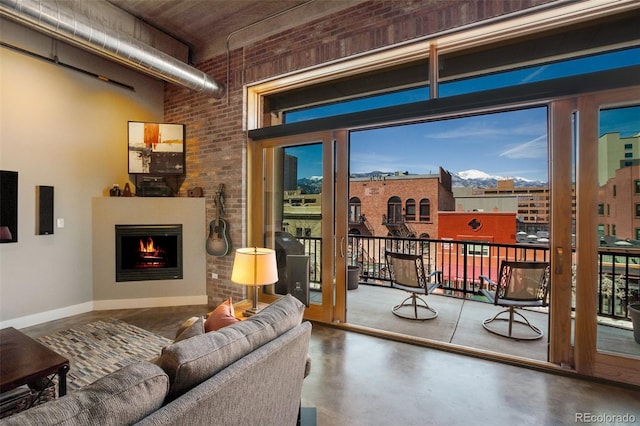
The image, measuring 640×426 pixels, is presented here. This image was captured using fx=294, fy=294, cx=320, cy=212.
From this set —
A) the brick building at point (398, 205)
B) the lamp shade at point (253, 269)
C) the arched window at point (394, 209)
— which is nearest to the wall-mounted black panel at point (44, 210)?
the lamp shade at point (253, 269)

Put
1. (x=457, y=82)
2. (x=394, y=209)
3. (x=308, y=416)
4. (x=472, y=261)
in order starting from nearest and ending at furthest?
(x=308, y=416)
(x=457, y=82)
(x=472, y=261)
(x=394, y=209)

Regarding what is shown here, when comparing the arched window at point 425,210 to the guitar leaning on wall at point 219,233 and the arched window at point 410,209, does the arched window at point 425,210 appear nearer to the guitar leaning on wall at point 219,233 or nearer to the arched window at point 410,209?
the arched window at point 410,209

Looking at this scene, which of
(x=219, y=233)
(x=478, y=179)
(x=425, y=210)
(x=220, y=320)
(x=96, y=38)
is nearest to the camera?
(x=220, y=320)

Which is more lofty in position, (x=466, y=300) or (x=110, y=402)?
(x=110, y=402)

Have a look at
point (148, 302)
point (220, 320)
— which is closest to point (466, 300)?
point (220, 320)

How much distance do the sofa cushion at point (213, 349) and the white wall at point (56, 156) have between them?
3701mm

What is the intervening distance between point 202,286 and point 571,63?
4.89 metres

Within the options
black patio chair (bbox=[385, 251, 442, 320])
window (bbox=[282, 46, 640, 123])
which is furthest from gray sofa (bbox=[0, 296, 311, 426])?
window (bbox=[282, 46, 640, 123])

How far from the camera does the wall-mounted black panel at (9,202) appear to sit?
3.23 meters

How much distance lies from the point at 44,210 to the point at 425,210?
10.8 m

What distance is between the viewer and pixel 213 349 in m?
1.13

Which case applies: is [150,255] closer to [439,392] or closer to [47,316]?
[47,316]

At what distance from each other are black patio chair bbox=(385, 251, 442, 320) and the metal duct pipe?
3.47 meters

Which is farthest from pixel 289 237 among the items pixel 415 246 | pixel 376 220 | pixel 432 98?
pixel 376 220
